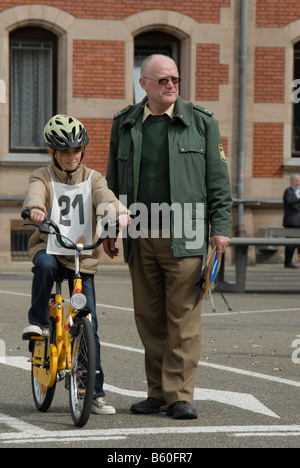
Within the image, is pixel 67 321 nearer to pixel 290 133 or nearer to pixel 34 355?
pixel 34 355

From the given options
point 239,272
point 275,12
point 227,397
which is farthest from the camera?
point 275,12

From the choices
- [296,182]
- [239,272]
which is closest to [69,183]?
[239,272]

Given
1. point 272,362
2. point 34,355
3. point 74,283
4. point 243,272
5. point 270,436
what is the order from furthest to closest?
point 243,272 → point 272,362 → point 34,355 → point 74,283 → point 270,436

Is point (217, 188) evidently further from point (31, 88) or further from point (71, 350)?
point (31, 88)

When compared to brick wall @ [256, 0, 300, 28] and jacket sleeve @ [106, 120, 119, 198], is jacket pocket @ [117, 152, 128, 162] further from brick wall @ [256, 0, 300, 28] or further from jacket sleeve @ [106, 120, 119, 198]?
brick wall @ [256, 0, 300, 28]

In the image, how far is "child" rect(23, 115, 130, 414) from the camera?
6379mm

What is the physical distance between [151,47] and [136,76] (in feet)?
2.10

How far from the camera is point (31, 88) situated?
21.4m

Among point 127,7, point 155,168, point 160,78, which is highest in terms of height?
point 127,7

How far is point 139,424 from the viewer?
6.26 meters

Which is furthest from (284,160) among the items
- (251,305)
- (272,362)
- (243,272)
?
(272,362)

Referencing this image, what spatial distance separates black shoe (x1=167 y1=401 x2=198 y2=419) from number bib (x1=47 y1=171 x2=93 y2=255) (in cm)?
110

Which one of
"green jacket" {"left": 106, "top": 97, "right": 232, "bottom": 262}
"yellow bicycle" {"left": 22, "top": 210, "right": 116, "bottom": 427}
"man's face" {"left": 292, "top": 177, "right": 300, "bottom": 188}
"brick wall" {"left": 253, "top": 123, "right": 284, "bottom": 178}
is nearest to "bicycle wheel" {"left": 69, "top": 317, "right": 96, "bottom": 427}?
"yellow bicycle" {"left": 22, "top": 210, "right": 116, "bottom": 427}
